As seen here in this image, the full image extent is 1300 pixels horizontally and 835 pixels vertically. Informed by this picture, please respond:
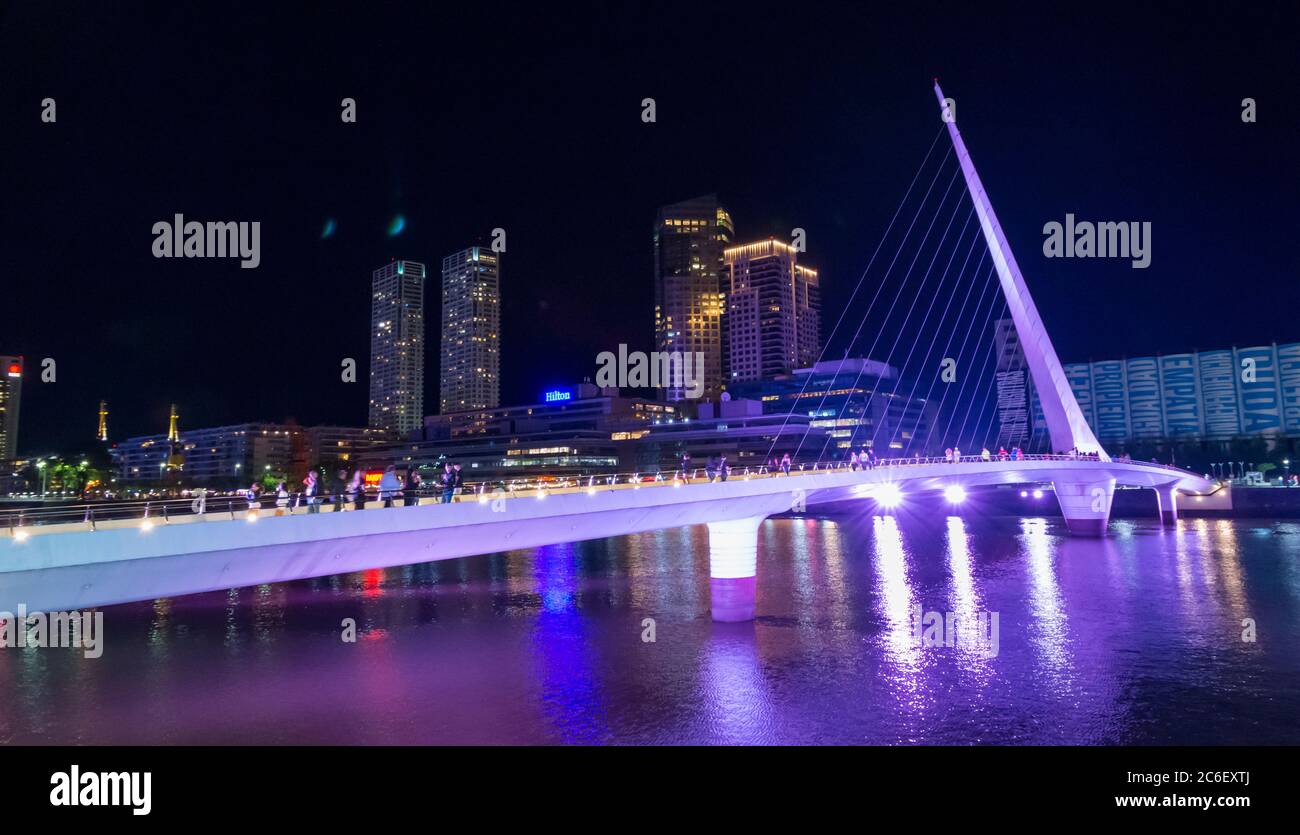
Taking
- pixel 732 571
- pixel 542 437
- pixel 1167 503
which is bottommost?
pixel 1167 503

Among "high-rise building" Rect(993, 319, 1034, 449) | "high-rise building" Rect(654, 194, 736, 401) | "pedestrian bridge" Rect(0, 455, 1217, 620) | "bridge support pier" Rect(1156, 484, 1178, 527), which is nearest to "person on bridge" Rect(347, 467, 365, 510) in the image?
"pedestrian bridge" Rect(0, 455, 1217, 620)

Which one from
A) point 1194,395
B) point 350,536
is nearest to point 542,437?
point 350,536

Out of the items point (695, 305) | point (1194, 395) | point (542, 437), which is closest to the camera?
point (542, 437)

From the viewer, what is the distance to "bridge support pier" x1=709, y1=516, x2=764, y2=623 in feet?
89.7

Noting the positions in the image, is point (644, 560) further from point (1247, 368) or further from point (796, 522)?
point (1247, 368)

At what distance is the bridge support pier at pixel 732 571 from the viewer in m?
27.3

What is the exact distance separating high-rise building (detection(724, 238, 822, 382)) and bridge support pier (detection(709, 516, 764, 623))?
148019 mm

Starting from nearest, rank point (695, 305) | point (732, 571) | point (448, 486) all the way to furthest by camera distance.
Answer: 1. point (448, 486)
2. point (732, 571)
3. point (695, 305)

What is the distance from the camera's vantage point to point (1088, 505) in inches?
2221

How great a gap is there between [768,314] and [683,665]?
162 metres

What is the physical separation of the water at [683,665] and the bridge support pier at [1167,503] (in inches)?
1297

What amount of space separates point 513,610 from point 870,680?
1537 centimetres

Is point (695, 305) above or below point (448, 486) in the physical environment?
above

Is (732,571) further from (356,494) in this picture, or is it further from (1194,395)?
(1194,395)
